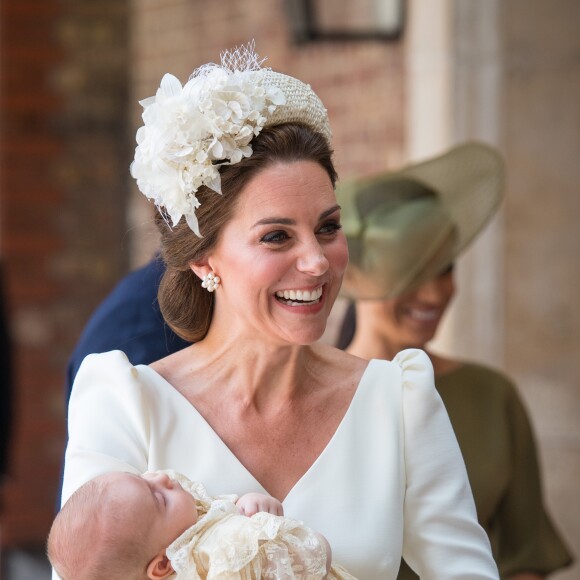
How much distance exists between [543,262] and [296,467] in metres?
2.75

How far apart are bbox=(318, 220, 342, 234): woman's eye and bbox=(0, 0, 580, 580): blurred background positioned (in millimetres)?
1072

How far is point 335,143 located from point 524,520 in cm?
252

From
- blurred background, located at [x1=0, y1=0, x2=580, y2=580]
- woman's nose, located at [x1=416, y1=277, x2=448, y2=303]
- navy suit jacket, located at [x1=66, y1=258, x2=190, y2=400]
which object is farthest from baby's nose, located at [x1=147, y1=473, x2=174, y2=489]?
woman's nose, located at [x1=416, y1=277, x2=448, y2=303]

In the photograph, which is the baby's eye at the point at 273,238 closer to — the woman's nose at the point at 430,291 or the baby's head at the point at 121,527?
the baby's head at the point at 121,527

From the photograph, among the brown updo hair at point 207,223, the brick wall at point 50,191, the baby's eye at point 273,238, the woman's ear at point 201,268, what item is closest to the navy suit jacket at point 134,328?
the brown updo hair at point 207,223

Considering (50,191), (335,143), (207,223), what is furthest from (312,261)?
(50,191)

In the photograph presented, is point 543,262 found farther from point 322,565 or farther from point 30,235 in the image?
point 30,235

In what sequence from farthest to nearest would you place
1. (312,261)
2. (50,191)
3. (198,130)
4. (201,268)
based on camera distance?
1. (50,191)
2. (201,268)
3. (198,130)
4. (312,261)

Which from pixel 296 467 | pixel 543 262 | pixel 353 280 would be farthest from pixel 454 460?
pixel 543 262

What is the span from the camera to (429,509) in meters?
2.51

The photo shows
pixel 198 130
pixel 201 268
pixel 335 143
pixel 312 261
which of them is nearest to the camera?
pixel 312 261

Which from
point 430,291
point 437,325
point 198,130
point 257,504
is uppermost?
point 198,130

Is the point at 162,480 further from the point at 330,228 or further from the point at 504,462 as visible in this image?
the point at 504,462

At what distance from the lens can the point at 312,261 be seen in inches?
96.1
